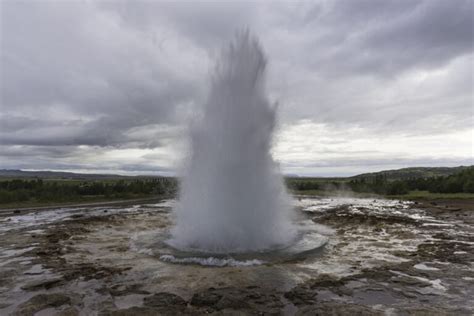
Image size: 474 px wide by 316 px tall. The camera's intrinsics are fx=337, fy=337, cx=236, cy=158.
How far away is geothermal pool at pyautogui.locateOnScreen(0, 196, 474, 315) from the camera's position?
7.50m

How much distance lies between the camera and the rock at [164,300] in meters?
7.57

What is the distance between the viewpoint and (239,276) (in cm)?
956

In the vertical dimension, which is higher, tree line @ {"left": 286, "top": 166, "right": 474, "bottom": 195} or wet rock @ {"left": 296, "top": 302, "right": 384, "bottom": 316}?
tree line @ {"left": 286, "top": 166, "right": 474, "bottom": 195}

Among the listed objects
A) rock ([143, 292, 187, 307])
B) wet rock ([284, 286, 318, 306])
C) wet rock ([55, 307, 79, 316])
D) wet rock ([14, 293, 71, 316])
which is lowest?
wet rock ([55, 307, 79, 316])

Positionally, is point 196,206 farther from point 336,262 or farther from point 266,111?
point 336,262

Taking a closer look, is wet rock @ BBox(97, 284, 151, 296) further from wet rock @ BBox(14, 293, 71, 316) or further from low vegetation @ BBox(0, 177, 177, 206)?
low vegetation @ BBox(0, 177, 177, 206)

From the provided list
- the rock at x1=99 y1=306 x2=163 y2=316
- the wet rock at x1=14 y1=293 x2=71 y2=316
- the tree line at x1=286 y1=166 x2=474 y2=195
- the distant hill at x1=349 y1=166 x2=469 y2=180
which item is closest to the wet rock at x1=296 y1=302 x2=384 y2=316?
the rock at x1=99 y1=306 x2=163 y2=316

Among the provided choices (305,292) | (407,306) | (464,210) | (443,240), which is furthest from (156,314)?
(464,210)

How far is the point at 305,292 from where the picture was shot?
8.22 m

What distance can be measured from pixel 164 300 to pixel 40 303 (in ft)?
9.17

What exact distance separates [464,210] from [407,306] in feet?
78.7

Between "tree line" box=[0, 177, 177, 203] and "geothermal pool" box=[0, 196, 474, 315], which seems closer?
"geothermal pool" box=[0, 196, 474, 315]

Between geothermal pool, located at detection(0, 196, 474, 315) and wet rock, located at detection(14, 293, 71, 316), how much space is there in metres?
0.02

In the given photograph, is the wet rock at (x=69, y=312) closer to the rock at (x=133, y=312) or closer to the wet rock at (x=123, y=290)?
the rock at (x=133, y=312)
